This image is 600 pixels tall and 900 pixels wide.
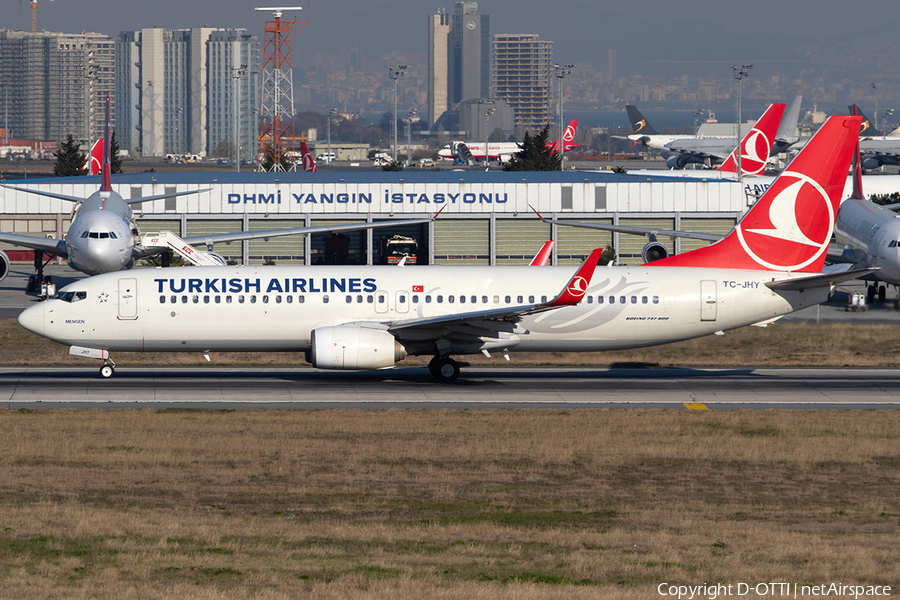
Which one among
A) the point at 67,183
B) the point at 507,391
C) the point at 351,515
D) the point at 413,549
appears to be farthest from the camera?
the point at 67,183

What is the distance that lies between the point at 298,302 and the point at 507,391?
794 cm

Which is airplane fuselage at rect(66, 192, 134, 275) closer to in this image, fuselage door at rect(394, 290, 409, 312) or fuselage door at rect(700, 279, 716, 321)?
fuselage door at rect(394, 290, 409, 312)

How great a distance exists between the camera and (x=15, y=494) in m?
21.9

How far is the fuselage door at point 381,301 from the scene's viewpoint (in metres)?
37.3

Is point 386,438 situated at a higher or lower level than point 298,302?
lower

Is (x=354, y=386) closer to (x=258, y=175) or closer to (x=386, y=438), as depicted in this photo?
(x=386, y=438)

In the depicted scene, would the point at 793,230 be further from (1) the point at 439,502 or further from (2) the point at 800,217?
(1) the point at 439,502

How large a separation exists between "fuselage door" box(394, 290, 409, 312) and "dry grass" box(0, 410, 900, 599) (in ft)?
20.1

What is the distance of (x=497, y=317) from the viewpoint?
36000mm

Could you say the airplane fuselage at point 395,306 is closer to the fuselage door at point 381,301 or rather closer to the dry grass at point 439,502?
the fuselage door at point 381,301

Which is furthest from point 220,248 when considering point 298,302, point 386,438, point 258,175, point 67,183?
point 386,438

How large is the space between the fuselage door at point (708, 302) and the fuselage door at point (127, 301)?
19970 millimetres

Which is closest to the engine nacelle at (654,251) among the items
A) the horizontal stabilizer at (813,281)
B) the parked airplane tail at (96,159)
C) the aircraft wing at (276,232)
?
the aircraft wing at (276,232)

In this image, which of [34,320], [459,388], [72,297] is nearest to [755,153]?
[459,388]
